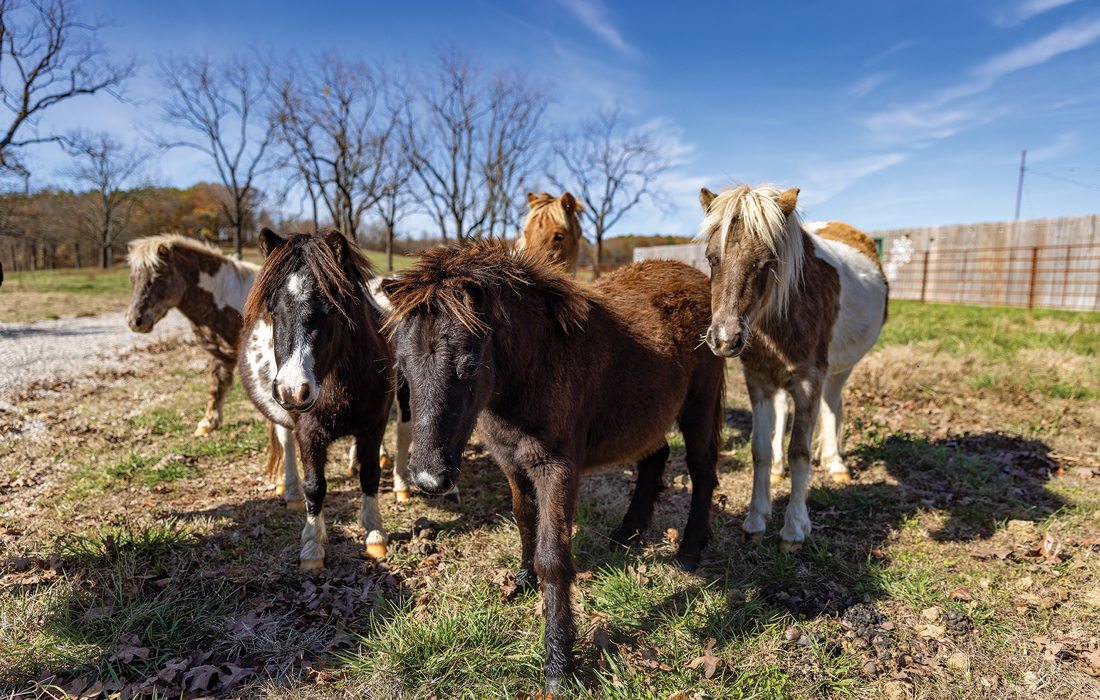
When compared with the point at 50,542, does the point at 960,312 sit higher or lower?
higher

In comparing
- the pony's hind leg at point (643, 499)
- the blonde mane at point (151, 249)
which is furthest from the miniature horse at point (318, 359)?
the blonde mane at point (151, 249)

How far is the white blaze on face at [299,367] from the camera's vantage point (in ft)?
9.82

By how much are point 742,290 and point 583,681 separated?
7.80 ft

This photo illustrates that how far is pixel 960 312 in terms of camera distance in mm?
15641

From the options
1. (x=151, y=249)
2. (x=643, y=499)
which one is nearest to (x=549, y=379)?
(x=643, y=499)

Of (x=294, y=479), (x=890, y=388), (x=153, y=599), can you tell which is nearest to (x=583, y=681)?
(x=153, y=599)

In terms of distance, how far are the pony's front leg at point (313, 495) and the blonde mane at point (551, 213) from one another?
2722mm

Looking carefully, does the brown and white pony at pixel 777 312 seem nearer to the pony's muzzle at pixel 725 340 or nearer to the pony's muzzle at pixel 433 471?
the pony's muzzle at pixel 725 340

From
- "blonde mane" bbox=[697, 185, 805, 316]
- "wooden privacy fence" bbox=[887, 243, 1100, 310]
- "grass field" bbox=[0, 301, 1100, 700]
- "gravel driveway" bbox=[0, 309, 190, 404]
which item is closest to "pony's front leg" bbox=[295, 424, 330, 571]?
"grass field" bbox=[0, 301, 1100, 700]

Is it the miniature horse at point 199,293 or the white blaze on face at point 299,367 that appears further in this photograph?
the miniature horse at point 199,293

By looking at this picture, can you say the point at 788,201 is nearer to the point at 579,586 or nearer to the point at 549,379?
the point at 549,379

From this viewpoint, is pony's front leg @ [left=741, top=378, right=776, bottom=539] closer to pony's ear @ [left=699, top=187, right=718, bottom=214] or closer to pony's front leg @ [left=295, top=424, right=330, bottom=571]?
pony's ear @ [left=699, top=187, right=718, bottom=214]

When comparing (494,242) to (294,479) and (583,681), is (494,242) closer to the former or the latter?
(583,681)

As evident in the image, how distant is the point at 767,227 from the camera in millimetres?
3346
